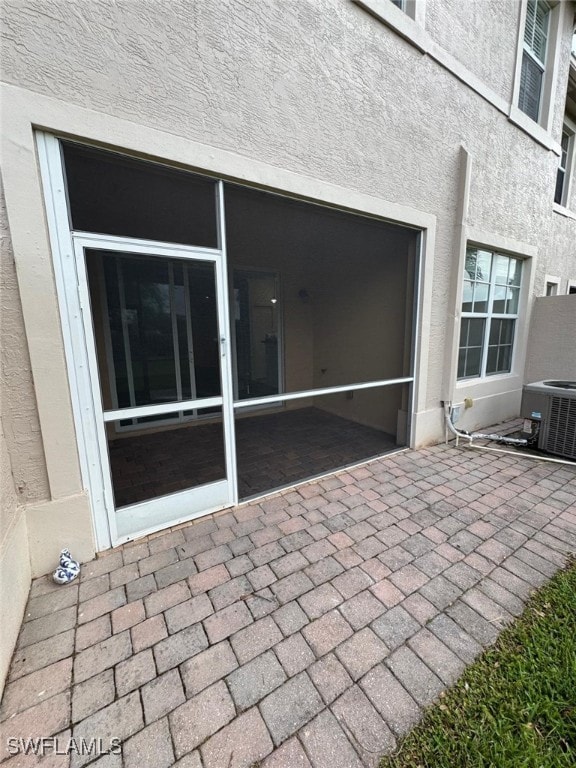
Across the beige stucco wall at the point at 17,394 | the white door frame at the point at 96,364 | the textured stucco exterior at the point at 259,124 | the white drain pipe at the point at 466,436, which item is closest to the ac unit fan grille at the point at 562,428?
the white drain pipe at the point at 466,436

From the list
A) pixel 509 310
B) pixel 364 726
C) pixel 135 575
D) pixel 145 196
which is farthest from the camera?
pixel 509 310

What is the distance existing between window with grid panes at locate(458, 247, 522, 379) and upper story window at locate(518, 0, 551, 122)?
88.6 inches

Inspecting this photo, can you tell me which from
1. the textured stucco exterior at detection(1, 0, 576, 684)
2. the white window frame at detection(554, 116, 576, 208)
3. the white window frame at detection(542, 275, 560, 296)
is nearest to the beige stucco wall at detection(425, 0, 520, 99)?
the textured stucco exterior at detection(1, 0, 576, 684)

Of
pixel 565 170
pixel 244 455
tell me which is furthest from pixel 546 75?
pixel 244 455

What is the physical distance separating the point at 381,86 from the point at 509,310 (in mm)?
3761

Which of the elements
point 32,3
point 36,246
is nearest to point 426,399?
point 36,246

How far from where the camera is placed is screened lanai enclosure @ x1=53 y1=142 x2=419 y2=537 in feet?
7.09

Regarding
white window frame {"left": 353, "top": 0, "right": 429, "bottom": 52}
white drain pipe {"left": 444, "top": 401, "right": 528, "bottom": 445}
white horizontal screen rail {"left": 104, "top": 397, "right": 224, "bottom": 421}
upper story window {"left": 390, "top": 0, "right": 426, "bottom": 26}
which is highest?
upper story window {"left": 390, "top": 0, "right": 426, "bottom": 26}

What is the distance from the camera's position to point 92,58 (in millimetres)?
1724

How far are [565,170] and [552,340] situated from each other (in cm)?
392

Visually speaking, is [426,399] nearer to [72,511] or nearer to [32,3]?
[72,511]

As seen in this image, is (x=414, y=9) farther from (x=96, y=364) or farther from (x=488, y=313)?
(x=96, y=364)

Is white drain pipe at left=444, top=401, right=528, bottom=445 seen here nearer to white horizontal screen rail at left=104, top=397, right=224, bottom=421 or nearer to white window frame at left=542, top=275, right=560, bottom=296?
white horizontal screen rail at left=104, top=397, right=224, bottom=421

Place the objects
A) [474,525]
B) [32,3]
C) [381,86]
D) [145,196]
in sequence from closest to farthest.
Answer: [32,3]
[145,196]
[474,525]
[381,86]
